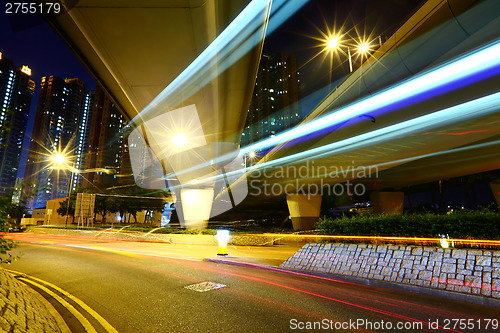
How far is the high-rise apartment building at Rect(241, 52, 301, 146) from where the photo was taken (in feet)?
372

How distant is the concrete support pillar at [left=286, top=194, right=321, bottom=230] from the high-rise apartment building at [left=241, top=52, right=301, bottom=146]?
8121cm

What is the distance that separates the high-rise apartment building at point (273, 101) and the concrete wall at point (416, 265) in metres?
102

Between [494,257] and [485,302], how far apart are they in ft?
3.26

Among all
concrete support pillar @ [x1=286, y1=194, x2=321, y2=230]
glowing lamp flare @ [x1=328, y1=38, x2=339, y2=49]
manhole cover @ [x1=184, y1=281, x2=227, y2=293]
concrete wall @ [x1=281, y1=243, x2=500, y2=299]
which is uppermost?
glowing lamp flare @ [x1=328, y1=38, x2=339, y2=49]

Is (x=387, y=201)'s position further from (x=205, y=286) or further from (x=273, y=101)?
(x=273, y=101)

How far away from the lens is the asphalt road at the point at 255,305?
4691mm

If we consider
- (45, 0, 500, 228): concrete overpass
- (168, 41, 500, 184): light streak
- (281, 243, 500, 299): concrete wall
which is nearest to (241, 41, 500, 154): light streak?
(168, 41, 500, 184): light streak

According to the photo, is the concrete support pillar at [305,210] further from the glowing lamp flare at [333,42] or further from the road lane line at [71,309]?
the road lane line at [71,309]

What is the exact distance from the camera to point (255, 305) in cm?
566

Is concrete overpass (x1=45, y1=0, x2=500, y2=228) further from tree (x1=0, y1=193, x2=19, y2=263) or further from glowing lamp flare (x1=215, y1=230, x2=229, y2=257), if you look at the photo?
glowing lamp flare (x1=215, y1=230, x2=229, y2=257)

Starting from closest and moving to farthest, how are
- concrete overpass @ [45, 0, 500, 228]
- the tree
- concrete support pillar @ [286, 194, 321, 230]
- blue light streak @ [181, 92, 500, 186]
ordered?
the tree < concrete overpass @ [45, 0, 500, 228] < blue light streak @ [181, 92, 500, 186] < concrete support pillar @ [286, 194, 321, 230]

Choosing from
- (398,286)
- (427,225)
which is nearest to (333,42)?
(427,225)

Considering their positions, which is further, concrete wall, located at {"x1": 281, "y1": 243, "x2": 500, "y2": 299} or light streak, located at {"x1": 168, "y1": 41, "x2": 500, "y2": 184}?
light streak, located at {"x1": 168, "y1": 41, "x2": 500, "y2": 184}

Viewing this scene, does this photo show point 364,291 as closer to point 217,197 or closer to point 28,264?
point 28,264
